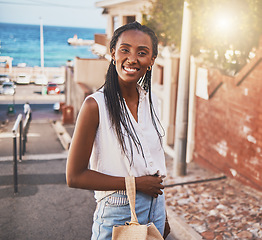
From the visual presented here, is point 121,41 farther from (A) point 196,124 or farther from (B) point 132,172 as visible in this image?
(A) point 196,124

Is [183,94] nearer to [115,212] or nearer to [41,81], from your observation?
[115,212]

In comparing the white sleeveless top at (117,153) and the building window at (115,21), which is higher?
the building window at (115,21)

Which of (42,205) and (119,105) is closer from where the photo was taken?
(119,105)

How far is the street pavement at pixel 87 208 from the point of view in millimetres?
4777

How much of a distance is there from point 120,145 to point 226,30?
5.54 meters

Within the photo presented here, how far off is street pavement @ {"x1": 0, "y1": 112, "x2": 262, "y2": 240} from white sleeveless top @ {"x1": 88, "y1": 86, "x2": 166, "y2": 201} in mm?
3103

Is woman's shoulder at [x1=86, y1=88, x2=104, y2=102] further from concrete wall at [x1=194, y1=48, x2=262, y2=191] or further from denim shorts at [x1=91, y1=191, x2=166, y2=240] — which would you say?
concrete wall at [x1=194, y1=48, x2=262, y2=191]

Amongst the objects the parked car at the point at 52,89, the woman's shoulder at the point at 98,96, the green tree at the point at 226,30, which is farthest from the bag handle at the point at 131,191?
the parked car at the point at 52,89

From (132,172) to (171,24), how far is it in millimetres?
7469

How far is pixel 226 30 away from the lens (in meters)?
6.64

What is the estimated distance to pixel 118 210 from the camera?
1.79 m

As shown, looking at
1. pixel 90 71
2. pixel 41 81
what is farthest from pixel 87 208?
pixel 41 81

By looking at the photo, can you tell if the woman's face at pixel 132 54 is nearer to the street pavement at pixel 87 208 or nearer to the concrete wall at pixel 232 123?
the street pavement at pixel 87 208

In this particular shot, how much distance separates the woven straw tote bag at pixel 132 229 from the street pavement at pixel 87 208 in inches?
122
